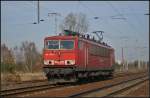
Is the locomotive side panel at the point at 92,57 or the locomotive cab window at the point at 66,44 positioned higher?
the locomotive cab window at the point at 66,44

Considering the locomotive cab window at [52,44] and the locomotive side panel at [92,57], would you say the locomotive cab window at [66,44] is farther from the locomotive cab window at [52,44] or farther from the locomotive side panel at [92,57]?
the locomotive side panel at [92,57]

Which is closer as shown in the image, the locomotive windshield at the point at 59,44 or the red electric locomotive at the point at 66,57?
the red electric locomotive at the point at 66,57

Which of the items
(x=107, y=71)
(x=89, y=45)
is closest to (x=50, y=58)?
(x=89, y=45)

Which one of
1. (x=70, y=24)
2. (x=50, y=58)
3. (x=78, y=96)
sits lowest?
(x=78, y=96)

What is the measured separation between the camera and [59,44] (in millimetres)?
31047

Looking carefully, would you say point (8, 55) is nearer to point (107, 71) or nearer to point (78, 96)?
point (107, 71)

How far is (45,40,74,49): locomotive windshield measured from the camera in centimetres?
3083

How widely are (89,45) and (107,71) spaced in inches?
428

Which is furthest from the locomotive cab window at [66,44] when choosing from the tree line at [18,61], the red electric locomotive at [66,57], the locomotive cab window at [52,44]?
the tree line at [18,61]

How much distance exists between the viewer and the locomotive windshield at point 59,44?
101 feet

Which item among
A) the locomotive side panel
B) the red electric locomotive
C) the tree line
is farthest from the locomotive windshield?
the tree line

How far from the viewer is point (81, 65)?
103 ft

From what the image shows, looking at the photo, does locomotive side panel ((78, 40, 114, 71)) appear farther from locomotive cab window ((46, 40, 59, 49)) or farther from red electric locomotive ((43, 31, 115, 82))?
locomotive cab window ((46, 40, 59, 49))

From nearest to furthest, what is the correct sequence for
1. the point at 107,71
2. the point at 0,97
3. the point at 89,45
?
the point at 0,97, the point at 89,45, the point at 107,71
